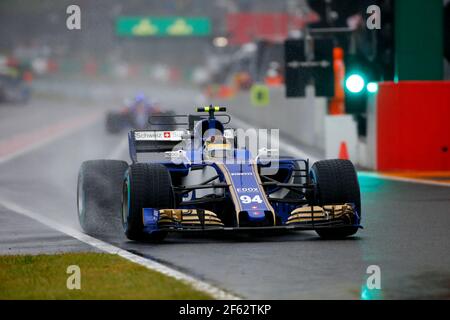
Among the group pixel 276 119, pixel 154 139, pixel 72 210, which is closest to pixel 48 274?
pixel 154 139

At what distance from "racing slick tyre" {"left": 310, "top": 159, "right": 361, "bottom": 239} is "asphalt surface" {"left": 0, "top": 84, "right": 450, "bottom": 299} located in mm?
185

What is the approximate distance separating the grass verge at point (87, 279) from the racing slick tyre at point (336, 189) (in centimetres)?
247

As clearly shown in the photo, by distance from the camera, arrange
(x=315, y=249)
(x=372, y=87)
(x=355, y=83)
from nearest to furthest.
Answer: (x=315, y=249)
(x=372, y=87)
(x=355, y=83)

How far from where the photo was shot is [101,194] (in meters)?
14.6

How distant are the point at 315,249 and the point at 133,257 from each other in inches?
67.7

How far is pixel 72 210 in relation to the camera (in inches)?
663

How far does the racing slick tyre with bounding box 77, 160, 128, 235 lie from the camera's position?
14445mm

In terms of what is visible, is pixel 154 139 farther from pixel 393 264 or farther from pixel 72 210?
pixel 393 264

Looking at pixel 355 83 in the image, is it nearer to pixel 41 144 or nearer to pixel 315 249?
pixel 41 144

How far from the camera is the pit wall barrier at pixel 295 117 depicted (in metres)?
31.8

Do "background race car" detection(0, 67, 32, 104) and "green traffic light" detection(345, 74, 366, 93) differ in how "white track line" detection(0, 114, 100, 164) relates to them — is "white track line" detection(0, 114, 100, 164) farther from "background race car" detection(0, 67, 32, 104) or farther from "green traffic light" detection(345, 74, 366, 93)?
"background race car" detection(0, 67, 32, 104)

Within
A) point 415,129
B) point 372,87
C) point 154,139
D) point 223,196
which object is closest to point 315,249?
point 223,196

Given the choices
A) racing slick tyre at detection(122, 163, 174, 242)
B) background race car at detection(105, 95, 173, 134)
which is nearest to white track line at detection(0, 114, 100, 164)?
background race car at detection(105, 95, 173, 134)

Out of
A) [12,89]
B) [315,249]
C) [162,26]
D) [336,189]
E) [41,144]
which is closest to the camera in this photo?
[315,249]
